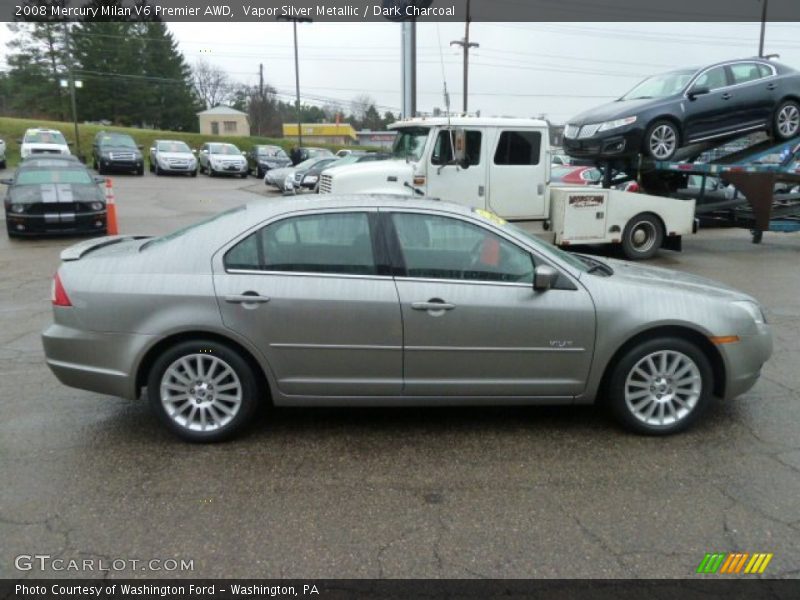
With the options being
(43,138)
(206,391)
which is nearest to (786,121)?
(206,391)

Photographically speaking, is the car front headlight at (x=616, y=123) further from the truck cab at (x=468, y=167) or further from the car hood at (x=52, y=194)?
the car hood at (x=52, y=194)

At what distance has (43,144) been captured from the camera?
1085 inches

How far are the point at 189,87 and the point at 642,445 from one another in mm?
71123

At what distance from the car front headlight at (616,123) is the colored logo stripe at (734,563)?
30.0 ft

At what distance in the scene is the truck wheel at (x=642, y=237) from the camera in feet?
34.2

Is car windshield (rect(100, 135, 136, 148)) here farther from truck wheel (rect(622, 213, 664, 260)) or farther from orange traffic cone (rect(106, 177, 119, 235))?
truck wheel (rect(622, 213, 664, 260))

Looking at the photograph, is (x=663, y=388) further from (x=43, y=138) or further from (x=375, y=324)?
(x=43, y=138)

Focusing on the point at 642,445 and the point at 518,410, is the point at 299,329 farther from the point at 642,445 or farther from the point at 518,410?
the point at 642,445

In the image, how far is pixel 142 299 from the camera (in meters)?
3.76

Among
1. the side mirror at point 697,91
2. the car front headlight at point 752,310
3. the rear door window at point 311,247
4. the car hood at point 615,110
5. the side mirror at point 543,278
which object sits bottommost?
the car front headlight at point 752,310

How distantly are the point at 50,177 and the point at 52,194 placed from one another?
71cm

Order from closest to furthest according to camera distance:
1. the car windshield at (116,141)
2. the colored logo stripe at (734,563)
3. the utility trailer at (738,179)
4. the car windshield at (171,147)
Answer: the colored logo stripe at (734,563), the utility trailer at (738,179), the car windshield at (116,141), the car windshield at (171,147)

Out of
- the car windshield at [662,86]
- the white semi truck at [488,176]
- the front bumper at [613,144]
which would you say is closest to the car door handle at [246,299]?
the white semi truck at [488,176]
